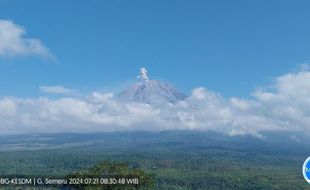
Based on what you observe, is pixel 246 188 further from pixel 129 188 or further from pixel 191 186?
pixel 129 188

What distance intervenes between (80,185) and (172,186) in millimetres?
134993

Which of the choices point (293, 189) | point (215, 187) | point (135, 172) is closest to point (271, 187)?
point (293, 189)

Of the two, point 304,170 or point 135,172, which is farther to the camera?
point 135,172

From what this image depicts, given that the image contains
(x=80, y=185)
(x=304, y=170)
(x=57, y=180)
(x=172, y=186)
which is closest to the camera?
(x=304, y=170)

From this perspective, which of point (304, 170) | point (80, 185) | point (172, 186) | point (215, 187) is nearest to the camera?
point (304, 170)

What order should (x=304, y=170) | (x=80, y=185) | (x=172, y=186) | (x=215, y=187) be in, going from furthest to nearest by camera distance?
(x=215, y=187) < (x=172, y=186) < (x=80, y=185) < (x=304, y=170)

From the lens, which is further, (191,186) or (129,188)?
(191,186)

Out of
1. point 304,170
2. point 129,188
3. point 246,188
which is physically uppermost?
point 304,170

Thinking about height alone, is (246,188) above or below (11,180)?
below

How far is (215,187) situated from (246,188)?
501 inches

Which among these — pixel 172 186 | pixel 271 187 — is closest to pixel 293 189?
pixel 271 187

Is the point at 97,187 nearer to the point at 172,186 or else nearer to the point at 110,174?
the point at 110,174

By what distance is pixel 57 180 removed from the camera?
160ft

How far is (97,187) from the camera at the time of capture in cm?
5034
